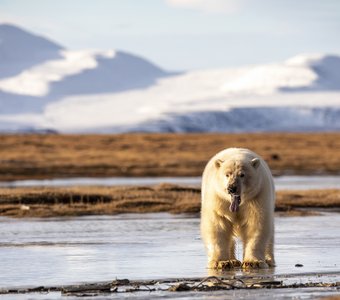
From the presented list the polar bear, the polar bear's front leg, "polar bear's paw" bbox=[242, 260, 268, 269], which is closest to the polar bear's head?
the polar bear

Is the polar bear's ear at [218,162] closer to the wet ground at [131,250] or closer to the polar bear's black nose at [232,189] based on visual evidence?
the polar bear's black nose at [232,189]

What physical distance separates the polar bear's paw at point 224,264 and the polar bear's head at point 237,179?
1051 mm

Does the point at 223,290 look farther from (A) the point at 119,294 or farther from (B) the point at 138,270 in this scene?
(B) the point at 138,270

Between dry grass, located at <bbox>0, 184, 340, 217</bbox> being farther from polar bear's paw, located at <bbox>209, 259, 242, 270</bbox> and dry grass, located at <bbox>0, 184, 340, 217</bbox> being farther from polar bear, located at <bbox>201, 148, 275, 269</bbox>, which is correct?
polar bear, located at <bbox>201, 148, 275, 269</bbox>

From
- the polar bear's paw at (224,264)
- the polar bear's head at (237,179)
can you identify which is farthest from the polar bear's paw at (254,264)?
the polar bear's head at (237,179)

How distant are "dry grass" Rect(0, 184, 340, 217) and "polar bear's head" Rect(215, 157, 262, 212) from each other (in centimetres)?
1217

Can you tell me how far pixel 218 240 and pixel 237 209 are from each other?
32.3 inches

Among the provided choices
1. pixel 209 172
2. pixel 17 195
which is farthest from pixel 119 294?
pixel 17 195

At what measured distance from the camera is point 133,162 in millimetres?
69250

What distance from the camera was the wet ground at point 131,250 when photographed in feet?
48.3

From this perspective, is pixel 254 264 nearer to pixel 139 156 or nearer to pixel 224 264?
pixel 224 264

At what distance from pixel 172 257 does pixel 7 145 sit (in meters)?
74.2

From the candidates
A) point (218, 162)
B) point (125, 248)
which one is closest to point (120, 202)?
point (125, 248)

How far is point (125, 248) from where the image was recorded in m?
18.5
